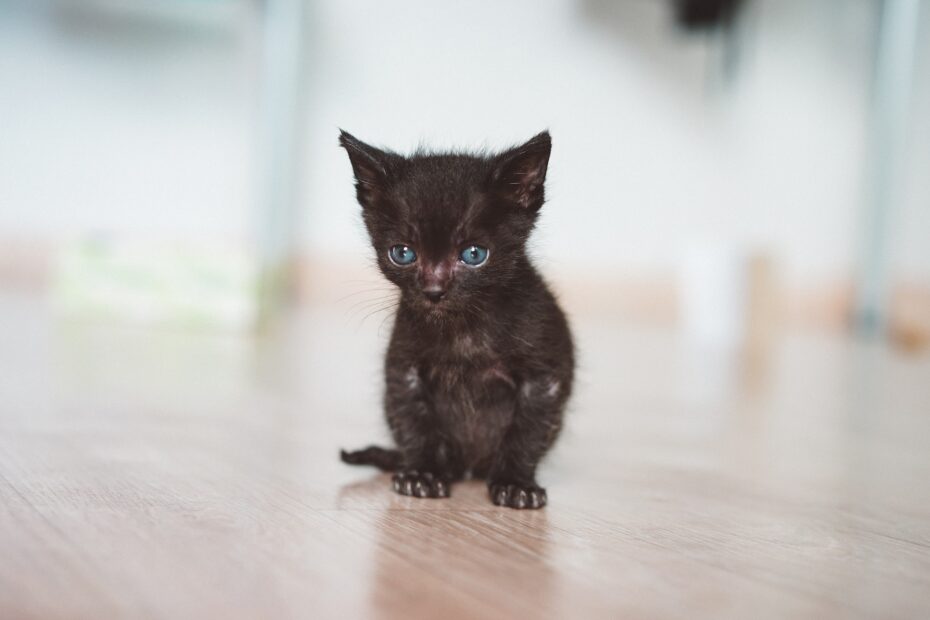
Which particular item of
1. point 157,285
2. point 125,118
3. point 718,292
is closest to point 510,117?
point 718,292

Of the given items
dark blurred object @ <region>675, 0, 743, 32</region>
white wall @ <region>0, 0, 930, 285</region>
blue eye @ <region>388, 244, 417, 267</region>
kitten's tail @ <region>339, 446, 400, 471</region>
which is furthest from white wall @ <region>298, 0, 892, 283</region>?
blue eye @ <region>388, 244, 417, 267</region>

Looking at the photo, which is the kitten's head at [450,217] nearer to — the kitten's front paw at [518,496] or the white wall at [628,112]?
the kitten's front paw at [518,496]

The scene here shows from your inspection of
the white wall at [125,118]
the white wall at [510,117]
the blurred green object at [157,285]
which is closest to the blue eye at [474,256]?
the blurred green object at [157,285]

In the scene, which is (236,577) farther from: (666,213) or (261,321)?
(666,213)

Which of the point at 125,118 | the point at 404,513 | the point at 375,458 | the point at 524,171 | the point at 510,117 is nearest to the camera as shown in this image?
the point at 404,513

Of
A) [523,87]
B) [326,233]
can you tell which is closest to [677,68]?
[523,87]

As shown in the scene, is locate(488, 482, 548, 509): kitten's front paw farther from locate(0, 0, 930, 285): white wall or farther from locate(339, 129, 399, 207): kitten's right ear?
locate(0, 0, 930, 285): white wall

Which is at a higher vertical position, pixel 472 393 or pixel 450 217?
pixel 450 217

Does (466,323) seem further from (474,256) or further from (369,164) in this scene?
(369,164)
